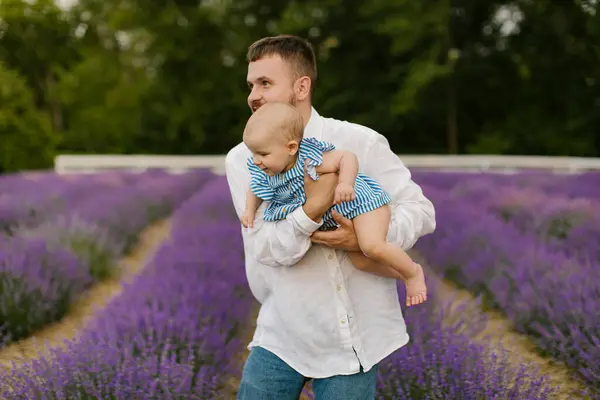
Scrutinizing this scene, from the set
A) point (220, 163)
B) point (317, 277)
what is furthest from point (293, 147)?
point (220, 163)

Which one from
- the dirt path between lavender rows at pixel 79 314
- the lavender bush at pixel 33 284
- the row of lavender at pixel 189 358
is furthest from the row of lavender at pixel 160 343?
the lavender bush at pixel 33 284

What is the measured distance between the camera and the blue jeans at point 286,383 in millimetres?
1779

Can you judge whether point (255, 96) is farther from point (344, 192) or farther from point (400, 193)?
point (400, 193)

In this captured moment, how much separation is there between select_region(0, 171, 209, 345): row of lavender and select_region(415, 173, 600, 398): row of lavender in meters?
3.08

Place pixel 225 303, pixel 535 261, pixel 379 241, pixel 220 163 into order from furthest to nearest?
1. pixel 220 163
2. pixel 535 261
3. pixel 225 303
4. pixel 379 241

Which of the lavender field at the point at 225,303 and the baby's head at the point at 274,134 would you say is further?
the lavender field at the point at 225,303

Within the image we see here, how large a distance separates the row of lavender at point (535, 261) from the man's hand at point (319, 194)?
1.86 m

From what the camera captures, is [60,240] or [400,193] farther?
[60,240]

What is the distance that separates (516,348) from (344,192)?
216 cm

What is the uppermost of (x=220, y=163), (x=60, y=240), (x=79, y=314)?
(x=60, y=240)

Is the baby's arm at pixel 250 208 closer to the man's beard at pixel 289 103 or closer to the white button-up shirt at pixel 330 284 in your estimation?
the white button-up shirt at pixel 330 284

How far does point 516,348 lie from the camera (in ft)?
11.2

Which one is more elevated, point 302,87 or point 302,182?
point 302,87

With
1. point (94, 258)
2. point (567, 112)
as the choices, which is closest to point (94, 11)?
point (567, 112)
